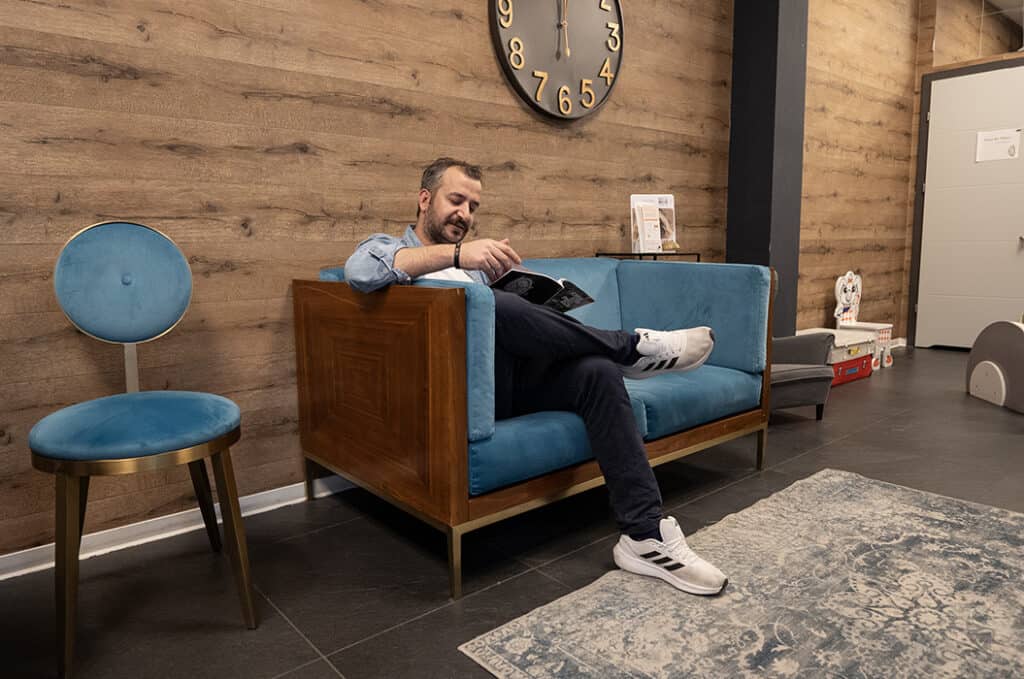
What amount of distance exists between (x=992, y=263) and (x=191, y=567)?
5.81 meters

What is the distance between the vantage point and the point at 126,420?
1.48m

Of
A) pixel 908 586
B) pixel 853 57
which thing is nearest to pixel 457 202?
pixel 908 586

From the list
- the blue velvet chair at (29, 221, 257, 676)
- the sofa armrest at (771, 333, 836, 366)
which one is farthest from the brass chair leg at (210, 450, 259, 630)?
the sofa armrest at (771, 333, 836, 366)

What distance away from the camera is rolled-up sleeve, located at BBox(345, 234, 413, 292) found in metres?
1.83

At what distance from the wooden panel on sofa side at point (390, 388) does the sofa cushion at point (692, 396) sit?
0.76 m

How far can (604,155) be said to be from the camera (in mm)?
3357

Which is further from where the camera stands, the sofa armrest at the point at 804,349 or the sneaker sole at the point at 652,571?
the sofa armrest at the point at 804,349

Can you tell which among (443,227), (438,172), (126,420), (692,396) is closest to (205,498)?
(126,420)

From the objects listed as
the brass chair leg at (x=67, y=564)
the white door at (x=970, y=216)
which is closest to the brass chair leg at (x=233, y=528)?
the brass chair leg at (x=67, y=564)

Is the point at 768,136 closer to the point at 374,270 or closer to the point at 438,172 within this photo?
the point at 438,172

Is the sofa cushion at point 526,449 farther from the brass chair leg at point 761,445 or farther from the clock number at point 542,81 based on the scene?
the clock number at point 542,81

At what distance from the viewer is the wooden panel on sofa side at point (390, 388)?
5.55 ft

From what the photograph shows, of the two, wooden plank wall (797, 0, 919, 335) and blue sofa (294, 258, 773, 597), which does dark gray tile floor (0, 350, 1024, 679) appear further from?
wooden plank wall (797, 0, 919, 335)

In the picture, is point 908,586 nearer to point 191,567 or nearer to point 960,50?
point 191,567
